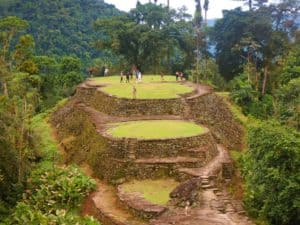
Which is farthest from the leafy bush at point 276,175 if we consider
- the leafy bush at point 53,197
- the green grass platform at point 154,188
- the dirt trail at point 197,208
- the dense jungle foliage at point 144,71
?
the leafy bush at point 53,197

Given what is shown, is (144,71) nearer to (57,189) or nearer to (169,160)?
(169,160)

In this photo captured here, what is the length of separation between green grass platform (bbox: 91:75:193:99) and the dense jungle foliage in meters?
3.92

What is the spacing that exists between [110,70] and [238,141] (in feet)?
52.6

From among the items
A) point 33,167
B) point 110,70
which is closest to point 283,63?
point 110,70

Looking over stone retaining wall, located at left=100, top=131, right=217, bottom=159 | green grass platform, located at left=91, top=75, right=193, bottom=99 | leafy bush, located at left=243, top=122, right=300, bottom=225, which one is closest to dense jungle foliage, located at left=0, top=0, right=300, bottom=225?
leafy bush, located at left=243, top=122, right=300, bottom=225

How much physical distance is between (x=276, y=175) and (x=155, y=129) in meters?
6.71

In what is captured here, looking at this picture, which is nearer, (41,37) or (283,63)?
(283,63)

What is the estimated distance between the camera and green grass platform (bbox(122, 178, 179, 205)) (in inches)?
636

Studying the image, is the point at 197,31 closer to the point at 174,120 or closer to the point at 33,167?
the point at 174,120

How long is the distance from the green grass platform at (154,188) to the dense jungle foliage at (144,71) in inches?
68.3

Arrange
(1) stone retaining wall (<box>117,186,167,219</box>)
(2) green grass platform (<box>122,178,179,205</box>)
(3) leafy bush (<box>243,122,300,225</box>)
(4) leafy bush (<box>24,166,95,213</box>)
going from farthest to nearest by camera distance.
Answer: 1. (4) leafy bush (<box>24,166,95,213</box>)
2. (2) green grass platform (<box>122,178,179,205</box>)
3. (1) stone retaining wall (<box>117,186,167,219</box>)
4. (3) leafy bush (<box>243,122,300,225</box>)

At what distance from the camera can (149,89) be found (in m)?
26.3

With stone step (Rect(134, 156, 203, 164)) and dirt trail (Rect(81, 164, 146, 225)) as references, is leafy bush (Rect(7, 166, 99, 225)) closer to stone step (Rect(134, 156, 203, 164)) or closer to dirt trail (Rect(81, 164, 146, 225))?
dirt trail (Rect(81, 164, 146, 225))

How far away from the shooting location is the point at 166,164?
18000 millimetres
